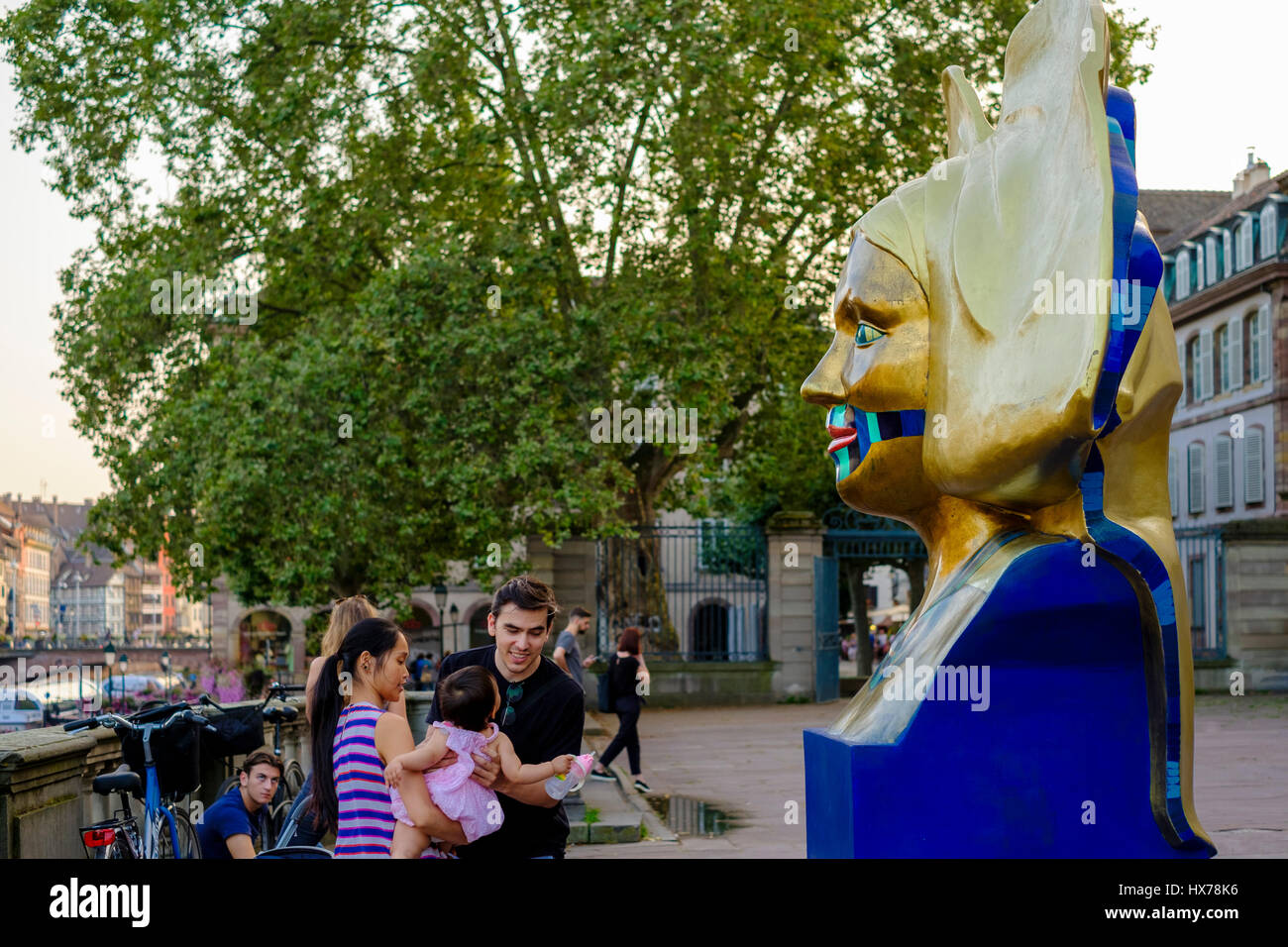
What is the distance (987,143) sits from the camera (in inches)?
211

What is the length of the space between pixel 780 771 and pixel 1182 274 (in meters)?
36.1

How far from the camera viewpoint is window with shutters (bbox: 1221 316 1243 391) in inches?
1650

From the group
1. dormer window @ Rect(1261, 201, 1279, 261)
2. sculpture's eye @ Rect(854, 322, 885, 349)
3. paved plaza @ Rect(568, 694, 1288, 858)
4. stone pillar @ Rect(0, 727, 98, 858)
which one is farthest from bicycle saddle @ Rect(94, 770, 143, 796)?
dormer window @ Rect(1261, 201, 1279, 261)

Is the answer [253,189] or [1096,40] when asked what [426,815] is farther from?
[253,189]

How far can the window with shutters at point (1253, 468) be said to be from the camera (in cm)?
4069

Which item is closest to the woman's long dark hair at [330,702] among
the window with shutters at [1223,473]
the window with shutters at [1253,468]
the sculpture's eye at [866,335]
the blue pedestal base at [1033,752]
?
the blue pedestal base at [1033,752]

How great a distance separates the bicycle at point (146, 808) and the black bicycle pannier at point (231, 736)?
95 mm

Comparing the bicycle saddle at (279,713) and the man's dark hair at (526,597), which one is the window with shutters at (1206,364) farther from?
the man's dark hair at (526,597)

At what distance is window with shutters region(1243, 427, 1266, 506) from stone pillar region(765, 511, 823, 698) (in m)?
21.3

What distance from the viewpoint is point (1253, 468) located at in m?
41.2

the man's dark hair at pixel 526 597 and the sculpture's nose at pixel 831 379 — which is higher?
the sculpture's nose at pixel 831 379

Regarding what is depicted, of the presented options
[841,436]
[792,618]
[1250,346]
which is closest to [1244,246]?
[1250,346]

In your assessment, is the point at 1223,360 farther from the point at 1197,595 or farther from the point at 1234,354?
the point at 1197,595
